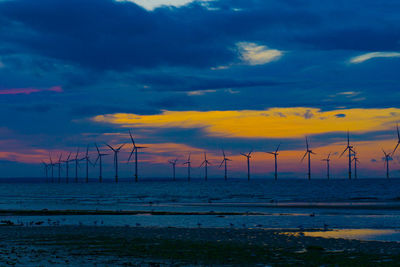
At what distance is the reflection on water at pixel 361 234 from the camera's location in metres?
37.6

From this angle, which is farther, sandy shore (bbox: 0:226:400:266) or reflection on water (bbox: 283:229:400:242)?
reflection on water (bbox: 283:229:400:242)

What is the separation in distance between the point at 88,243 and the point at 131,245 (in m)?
3.27

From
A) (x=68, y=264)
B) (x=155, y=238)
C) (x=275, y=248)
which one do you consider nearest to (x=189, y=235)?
(x=155, y=238)

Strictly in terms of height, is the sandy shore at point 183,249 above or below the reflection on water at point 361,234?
above

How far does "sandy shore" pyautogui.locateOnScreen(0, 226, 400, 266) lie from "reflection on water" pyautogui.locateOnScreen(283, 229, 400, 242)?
2.22 meters

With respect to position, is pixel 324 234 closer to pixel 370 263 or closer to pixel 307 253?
pixel 307 253

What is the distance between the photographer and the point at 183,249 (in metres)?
31.9

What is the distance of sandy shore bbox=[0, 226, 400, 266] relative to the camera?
26906 mm

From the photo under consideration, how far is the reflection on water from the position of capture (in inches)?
1479

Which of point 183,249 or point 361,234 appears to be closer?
point 183,249

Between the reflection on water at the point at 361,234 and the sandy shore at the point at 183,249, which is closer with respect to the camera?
the sandy shore at the point at 183,249

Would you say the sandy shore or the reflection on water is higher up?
the sandy shore

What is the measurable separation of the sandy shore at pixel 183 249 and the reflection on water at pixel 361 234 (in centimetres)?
222

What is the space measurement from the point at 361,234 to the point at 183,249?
1661 cm
